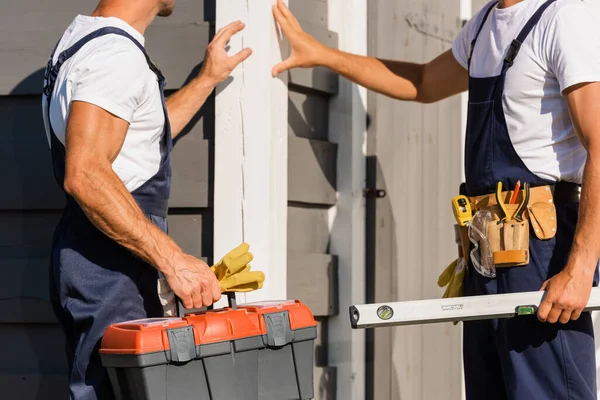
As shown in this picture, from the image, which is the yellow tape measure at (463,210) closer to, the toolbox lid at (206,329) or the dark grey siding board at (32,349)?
the toolbox lid at (206,329)

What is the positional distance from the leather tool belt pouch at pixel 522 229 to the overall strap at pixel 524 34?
1.35ft

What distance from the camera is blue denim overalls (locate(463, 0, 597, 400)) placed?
9.25 feet

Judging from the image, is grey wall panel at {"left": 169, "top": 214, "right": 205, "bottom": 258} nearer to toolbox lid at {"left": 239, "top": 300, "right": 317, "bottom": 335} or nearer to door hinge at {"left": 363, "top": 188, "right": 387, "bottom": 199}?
toolbox lid at {"left": 239, "top": 300, "right": 317, "bottom": 335}

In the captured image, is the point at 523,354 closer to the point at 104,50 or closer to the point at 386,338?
the point at 386,338

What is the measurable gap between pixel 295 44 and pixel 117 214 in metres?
1.10

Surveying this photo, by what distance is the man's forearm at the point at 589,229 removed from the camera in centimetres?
269

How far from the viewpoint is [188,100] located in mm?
3242

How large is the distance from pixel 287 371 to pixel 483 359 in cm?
69

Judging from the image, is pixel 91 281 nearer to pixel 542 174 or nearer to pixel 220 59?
pixel 220 59

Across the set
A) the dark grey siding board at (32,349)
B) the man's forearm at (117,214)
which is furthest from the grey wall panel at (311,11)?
the dark grey siding board at (32,349)

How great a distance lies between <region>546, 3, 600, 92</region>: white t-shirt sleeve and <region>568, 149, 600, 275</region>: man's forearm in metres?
0.23

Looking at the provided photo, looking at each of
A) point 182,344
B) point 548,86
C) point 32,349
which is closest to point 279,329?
point 182,344

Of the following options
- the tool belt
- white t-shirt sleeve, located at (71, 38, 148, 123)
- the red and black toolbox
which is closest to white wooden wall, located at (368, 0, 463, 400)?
the tool belt

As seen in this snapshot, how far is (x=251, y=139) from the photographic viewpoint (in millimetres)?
3275
